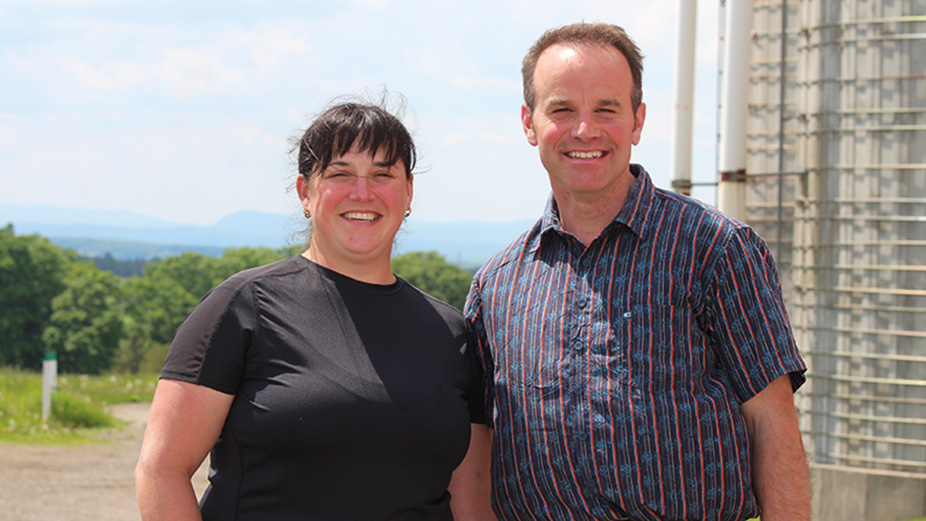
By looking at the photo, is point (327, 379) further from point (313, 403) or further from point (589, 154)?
point (589, 154)

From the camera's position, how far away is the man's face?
290 cm

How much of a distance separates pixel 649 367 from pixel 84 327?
6043 cm

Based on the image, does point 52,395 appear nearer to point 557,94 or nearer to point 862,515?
point 862,515

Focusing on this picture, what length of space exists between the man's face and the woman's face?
53 centimetres

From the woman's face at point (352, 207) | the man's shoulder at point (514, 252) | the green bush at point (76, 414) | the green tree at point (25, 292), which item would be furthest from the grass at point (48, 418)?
the green tree at point (25, 292)

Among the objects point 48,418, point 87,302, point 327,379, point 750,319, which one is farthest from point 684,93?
point 87,302

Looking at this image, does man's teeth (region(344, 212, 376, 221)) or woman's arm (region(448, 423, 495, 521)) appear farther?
woman's arm (region(448, 423, 495, 521))

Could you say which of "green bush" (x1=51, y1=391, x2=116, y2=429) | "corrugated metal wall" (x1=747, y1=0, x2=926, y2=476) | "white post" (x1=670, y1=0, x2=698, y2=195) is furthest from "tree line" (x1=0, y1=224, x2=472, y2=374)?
"corrugated metal wall" (x1=747, y1=0, x2=926, y2=476)

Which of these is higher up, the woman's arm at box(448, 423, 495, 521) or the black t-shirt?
the black t-shirt

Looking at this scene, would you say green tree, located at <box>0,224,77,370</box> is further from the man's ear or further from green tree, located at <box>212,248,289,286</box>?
the man's ear

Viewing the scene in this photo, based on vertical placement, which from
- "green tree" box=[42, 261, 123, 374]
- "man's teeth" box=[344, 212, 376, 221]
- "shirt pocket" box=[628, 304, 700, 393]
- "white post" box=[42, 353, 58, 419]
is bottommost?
"green tree" box=[42, 261, 123, 374]

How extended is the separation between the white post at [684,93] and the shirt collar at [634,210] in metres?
5.42

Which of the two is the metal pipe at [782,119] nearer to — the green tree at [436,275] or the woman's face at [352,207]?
the woman's face at [352,207]

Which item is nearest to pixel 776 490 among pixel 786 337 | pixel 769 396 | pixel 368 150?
pixel 769 396
